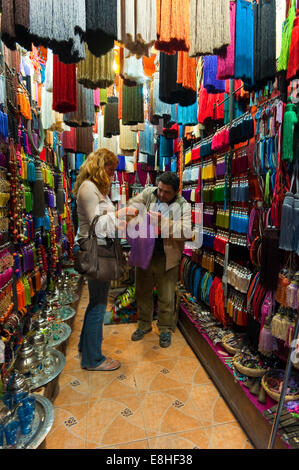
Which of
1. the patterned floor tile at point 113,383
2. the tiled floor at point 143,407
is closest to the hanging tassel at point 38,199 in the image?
the tiled floor at point 143,407

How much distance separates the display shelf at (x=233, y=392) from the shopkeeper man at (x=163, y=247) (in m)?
0.32

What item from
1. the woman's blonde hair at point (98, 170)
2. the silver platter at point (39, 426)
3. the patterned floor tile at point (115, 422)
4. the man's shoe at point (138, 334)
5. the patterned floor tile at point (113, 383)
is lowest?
the patterned floor tile at point (113, 383)

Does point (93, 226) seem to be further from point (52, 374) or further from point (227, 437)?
point (227, 437)

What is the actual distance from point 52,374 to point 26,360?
212 millimetres

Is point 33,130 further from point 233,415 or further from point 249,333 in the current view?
point 233,415

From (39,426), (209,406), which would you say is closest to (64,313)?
(39,426)

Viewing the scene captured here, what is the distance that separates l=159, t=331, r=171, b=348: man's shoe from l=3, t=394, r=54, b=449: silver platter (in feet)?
4.47

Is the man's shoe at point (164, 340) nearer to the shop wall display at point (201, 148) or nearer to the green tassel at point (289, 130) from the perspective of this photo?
the shop wall display at point (201, 148)

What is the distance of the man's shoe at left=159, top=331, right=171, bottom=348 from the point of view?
9.07ft

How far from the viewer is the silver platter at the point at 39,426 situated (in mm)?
1335

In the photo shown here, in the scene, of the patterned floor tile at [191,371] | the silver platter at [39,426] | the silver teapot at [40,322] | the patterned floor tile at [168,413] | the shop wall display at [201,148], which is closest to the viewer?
the silver platter at [39,426]

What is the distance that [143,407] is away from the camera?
1.92 metres

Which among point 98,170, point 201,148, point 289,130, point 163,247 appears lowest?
point 163,247

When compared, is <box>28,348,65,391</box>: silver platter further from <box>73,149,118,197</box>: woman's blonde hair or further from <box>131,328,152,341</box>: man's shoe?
<box>73,149,118,197</box>: woman's blonde hair
